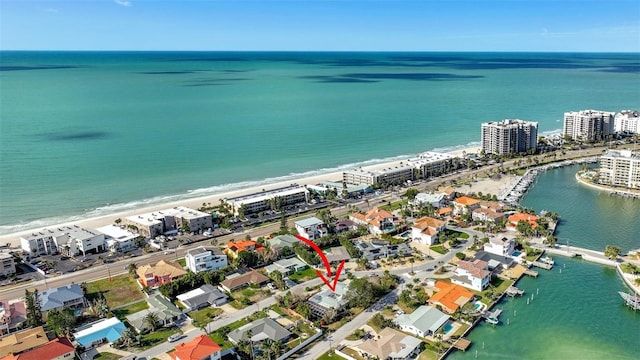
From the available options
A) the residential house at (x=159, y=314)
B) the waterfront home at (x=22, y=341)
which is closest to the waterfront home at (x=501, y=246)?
the residential house at (x=159, y=314)

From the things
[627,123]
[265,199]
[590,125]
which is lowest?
[265,199]

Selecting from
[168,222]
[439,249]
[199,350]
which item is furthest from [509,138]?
[199,350]

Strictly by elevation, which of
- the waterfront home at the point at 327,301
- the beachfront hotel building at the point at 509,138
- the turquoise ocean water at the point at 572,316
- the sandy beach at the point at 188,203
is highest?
the beachfront hotel building at the point at 509,138

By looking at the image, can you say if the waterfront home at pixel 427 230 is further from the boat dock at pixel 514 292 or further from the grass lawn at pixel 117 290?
the grass lawn at pixel 117 290

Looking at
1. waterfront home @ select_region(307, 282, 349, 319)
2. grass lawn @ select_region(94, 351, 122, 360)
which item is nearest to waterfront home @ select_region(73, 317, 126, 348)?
grass lawn @ select_region(94, 351, 122, 360)

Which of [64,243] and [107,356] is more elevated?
[64,243]

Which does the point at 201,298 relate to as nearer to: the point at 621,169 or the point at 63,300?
the point at 63,300

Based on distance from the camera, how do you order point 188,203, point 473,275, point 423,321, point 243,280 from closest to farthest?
point 423,321 → point 473,275 → point 243,280 → point 188,203

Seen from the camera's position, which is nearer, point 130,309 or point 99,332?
point 99,332
